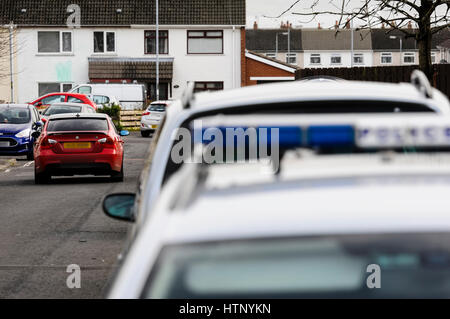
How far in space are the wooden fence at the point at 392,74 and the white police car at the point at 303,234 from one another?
20.0m

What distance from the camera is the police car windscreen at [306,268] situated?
2.42 meters

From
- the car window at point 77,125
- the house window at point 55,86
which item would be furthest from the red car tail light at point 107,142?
the house window at point 55,86

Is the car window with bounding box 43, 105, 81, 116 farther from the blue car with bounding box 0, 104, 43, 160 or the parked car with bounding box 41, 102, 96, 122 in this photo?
the blue car with bounding box 0, 104, 43, 160

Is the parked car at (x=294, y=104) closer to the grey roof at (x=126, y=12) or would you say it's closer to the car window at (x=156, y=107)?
→ the car window at (x=156, y=107)

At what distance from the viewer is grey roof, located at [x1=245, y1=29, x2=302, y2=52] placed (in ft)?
364

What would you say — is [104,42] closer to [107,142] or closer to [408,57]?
[107,142]

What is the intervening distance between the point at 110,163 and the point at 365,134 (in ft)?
57.9

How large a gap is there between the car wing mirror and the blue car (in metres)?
22.1

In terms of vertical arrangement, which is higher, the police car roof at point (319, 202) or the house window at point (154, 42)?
the house window at point (154, 42)

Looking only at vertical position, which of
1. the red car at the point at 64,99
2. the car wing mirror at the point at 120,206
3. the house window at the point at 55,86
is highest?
the house window at the point at 55,86

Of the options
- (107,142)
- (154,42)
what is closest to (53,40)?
(154,42)

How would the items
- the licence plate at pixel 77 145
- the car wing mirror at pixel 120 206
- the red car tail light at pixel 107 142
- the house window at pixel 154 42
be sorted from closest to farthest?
1. the car wing mirror at pixel 120 206
2. the licence plate at pixel 77 145
3. the red car tail light at pixel 107 142
4. the house window at pixel 154 42

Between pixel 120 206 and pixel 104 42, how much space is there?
182 feet

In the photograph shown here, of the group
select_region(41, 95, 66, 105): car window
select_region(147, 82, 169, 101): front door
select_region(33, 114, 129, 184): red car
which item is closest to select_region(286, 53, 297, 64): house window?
select_region(147, 82, 169, 101): front door
